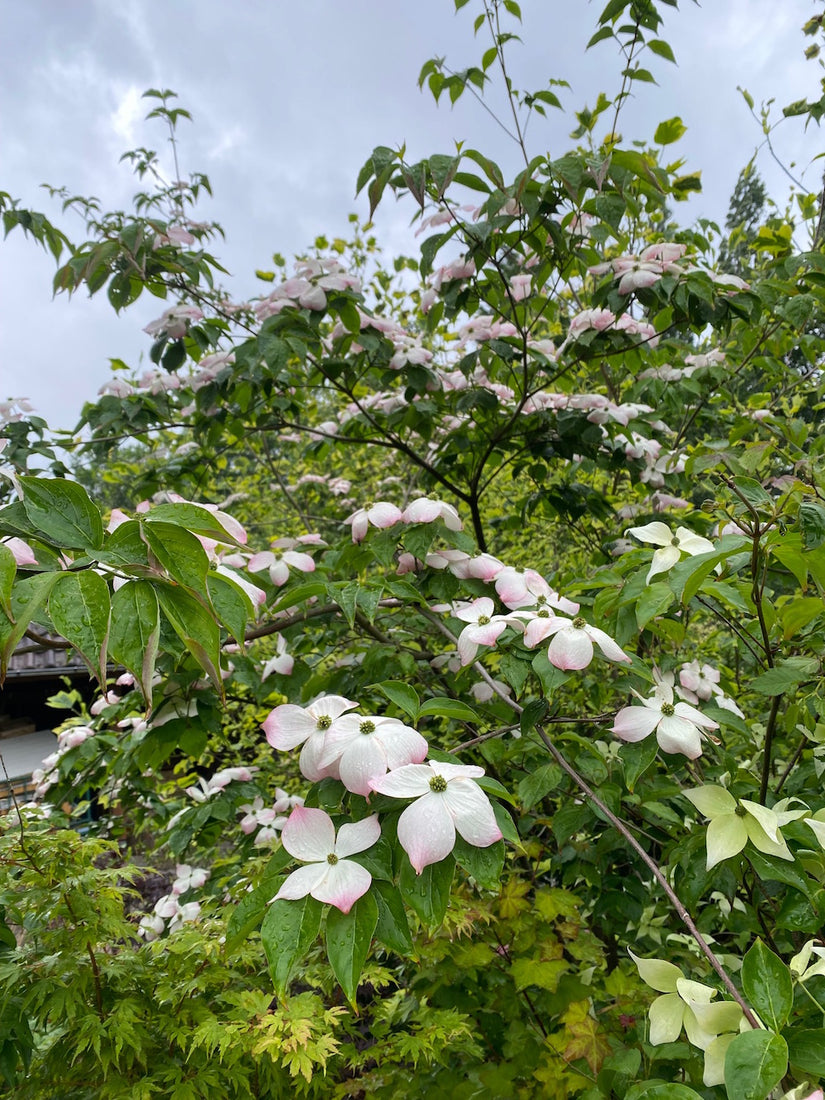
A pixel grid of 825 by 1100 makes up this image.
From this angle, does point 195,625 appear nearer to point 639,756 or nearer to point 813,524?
point 639,756

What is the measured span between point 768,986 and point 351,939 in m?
0.36

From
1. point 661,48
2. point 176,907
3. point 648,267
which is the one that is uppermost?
point 661,48

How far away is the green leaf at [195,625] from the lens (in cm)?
58

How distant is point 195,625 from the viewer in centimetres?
59

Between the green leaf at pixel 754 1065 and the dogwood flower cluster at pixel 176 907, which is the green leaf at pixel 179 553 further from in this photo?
the dogwood flower cluster at pixel 176 907

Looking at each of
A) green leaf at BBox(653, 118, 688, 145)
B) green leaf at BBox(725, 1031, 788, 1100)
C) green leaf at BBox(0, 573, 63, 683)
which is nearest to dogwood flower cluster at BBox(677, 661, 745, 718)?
green leaf at BBox(725, 1031, 788, 1100)

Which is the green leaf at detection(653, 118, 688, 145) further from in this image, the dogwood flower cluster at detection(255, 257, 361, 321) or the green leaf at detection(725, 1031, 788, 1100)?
the green leaf at detection(725, 1031, 788, 1100)

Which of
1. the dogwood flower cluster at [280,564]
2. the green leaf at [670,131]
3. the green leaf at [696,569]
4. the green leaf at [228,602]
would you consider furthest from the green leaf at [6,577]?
the green leaf at [670,131]

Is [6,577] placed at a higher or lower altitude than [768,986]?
higher

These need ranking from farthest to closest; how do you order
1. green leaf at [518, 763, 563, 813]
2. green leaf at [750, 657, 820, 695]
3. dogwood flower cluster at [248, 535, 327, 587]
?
dogwood flower cluster at [248, 535, 327, 587] < green leaf at [518, 763, 563, 813] < green leaf at [750, 657, 820, 695]

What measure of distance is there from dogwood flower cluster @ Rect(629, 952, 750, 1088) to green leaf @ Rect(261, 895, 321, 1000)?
0.35 m

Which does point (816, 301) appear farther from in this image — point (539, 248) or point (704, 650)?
point (704, 650)

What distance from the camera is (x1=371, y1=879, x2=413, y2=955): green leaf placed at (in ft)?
1.91

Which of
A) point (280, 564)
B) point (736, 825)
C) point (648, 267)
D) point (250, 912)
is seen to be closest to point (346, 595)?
point (280, 564)
